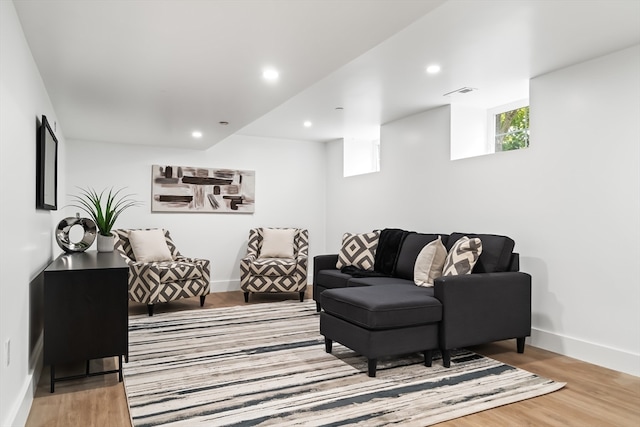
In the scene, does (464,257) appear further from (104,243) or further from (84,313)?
(104,243)

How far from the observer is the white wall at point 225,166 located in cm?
578

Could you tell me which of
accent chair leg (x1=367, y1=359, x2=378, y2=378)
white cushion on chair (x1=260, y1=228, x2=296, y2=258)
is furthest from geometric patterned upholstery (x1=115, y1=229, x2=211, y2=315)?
accent chair leg (x1=367, y1=359, x2=378, y2=378)

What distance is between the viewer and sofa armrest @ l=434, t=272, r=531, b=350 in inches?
125

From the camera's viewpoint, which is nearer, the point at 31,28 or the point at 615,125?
the point at 31,28

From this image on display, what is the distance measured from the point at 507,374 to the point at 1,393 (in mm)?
2896

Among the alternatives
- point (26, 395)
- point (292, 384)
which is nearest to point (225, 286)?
point (292, 384)

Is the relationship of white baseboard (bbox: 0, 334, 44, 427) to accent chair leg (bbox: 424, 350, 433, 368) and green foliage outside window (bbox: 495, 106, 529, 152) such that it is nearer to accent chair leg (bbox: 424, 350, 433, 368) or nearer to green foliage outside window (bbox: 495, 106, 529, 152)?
accent chair leg (bbox: 424, 350, 433, 368)

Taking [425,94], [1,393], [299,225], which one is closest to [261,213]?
[299,225]

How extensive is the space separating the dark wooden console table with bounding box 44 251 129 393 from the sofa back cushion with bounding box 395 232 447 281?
253 centimetres

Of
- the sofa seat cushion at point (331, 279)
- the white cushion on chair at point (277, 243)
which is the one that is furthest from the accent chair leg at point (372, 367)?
the white cushion on chair at point (277, 243)

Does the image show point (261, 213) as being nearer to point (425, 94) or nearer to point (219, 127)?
point (219, 127)

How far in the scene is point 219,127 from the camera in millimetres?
4695

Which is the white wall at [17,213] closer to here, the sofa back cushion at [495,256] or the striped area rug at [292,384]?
the striped area rug at [292,384]

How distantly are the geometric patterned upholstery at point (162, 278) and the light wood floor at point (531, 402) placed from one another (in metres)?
1.50
